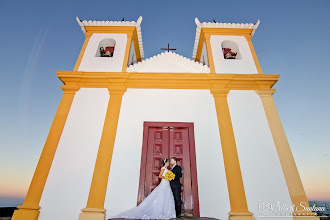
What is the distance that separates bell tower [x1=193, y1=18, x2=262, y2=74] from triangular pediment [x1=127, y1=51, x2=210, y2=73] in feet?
2.13

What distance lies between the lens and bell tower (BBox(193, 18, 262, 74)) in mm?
7172

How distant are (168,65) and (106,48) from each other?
9.87ft

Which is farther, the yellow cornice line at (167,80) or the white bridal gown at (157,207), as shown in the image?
the yellow cornice line at (167,80)

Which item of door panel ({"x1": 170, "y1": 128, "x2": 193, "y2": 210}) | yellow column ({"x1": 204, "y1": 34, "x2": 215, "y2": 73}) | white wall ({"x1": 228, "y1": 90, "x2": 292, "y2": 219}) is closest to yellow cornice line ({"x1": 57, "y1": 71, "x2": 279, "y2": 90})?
white wall ({"x1": 228, "y1": 90, "x2": 292, "y2": 219})

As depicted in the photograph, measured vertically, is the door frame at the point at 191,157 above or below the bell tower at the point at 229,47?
below

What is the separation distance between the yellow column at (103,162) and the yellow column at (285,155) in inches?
201

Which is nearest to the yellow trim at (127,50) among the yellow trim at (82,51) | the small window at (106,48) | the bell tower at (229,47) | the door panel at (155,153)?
the small window at (106,48)

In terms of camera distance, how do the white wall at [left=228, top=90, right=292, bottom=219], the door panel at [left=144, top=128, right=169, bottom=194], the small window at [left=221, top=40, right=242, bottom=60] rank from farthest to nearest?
the small window at [left=221, top=40, right=242, bottom=60]
the door panel at [left=144, top=128, right=169, bottom=194]
the white wall at [left=228, top=90, right=292, bottom=219]

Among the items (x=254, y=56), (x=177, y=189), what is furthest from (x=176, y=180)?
(x=254, y=56)

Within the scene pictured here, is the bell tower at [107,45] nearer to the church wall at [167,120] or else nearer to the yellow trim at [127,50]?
the yellow trim at [127,50]

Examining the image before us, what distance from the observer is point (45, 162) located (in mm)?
5270

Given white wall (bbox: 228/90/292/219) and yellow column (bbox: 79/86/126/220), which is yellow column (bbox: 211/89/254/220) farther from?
yellow column (bbox: 79/86/126/220)

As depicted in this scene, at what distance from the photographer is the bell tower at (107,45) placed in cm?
718

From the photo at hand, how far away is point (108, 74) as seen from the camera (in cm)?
666
